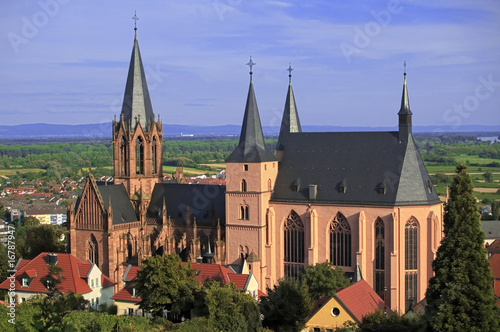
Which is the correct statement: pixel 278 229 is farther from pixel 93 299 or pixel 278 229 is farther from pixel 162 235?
pixel 93 299

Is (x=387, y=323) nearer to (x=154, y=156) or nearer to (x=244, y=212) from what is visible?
(x=244, y=212)

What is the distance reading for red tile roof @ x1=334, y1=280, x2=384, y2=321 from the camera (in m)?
48.2

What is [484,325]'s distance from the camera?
4000 centimetres

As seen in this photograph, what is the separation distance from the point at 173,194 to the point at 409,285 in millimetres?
28164

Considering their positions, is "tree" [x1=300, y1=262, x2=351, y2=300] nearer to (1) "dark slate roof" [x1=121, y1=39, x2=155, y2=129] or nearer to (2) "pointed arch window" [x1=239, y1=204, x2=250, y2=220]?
(2) "pointed arch window" [x1=239, y1=204, x2=250, y2=220]

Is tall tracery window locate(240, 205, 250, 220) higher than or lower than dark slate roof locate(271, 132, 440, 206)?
lower

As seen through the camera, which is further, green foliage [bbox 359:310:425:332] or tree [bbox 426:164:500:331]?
green foliage [bbox 359:310:425:332]

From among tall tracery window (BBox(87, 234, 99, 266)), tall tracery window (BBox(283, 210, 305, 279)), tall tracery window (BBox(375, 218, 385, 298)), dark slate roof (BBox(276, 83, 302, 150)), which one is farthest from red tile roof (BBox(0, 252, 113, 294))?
dark slate roof (BBox(276, 83, 302, 150))

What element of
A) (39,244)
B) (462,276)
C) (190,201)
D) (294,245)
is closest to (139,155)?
(190,201)

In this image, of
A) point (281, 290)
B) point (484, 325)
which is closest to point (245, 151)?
point (281, 290)

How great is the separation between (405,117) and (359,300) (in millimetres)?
24294

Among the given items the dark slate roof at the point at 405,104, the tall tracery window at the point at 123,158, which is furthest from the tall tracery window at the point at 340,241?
the tall tracery window at the point at 123,158

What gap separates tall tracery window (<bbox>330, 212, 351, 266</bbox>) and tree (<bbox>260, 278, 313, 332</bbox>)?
18.4 metres

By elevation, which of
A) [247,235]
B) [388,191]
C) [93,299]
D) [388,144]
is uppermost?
[388,144]
